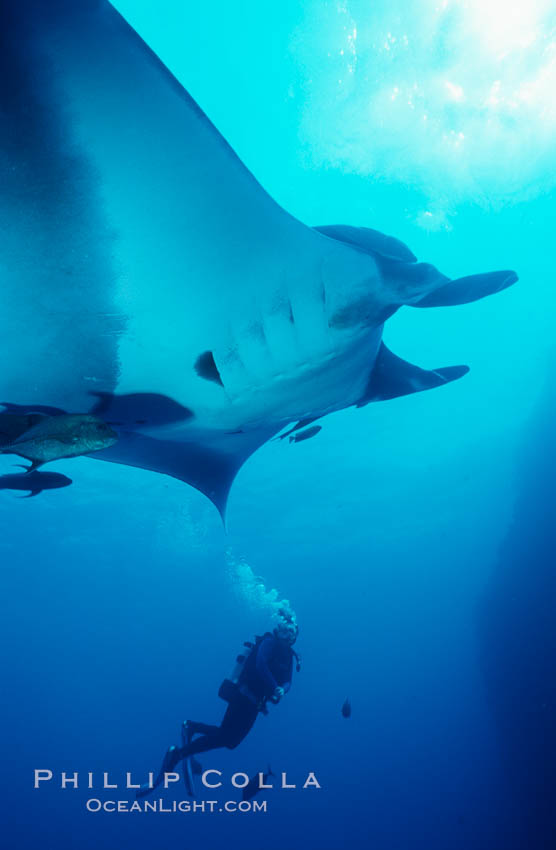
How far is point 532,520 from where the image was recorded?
A: 1825 cm

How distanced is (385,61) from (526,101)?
2736 millimetres

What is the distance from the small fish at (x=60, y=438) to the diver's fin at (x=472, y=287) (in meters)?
1.44

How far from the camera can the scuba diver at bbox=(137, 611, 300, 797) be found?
8.28m

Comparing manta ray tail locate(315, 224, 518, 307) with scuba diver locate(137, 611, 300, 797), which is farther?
scuba diver locate(137, 611, 300, 797)

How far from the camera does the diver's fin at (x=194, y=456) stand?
2588mm

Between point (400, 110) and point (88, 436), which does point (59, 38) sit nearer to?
point (88, 436)

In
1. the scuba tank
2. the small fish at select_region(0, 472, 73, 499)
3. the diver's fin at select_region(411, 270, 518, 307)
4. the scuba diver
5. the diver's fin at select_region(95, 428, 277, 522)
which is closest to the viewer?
the diver's fin at select_region(411, 270, 518, 307)

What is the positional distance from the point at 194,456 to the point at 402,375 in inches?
51.5

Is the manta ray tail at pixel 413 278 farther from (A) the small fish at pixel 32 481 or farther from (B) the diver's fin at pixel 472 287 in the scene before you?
(A) the small fish at pixel 32 481

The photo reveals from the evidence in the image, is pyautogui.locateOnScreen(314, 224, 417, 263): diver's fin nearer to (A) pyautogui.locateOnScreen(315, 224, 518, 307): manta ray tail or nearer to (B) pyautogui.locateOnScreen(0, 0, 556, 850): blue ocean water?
(A) pyautogui.locateOnScreen(315, 224, 518, 307): manta ray tail

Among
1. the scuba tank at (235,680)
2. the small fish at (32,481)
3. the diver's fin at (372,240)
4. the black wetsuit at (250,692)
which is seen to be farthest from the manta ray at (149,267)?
the scuba tank at (235,680)

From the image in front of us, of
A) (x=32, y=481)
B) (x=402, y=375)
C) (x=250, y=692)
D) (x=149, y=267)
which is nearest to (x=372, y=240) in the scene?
(x=402, y=375)

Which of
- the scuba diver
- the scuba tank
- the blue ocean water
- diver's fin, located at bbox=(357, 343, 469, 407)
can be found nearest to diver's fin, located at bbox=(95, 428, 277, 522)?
diver's fin, located at bbox=(357, 343, 469, 407)

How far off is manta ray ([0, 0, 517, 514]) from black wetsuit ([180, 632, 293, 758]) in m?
7.22
